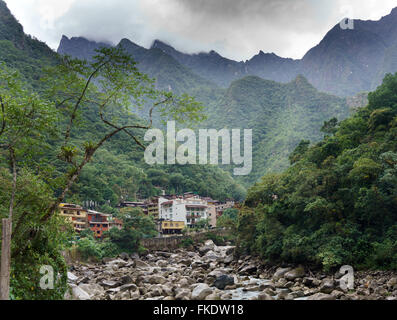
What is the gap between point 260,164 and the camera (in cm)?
7512

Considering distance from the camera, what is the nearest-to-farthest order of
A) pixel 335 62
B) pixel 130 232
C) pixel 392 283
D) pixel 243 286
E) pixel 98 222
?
1. pixel 392 283
2. pixel 243 286
3. pixel 130 232
4. pixel 98 222
5. pixel 335 62

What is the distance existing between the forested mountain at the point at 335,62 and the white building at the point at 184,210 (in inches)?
3817

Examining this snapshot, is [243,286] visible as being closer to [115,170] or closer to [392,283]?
[392,283]

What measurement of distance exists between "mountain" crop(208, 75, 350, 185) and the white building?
2253cm

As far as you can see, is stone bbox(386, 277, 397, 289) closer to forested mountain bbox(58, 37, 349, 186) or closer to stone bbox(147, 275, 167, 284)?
stone bbox(147, 275, 167, 284)

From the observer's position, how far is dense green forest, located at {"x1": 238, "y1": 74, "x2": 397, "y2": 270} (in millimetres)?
14633

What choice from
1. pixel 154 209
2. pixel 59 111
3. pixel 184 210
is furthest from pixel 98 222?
pixel 59 111

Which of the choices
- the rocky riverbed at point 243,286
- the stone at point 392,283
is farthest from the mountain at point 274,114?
the stone at point 392,283

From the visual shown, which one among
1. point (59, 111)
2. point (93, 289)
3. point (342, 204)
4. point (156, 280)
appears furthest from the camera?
point (342, 204)

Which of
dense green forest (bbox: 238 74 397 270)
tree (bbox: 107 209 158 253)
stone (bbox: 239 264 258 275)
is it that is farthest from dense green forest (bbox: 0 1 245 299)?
tree (bbox: 107 209 158 253)

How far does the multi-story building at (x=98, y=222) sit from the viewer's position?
108ft

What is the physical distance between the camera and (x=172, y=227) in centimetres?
4272

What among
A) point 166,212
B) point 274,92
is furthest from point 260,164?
point 274,92

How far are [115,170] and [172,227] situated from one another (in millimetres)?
11026
